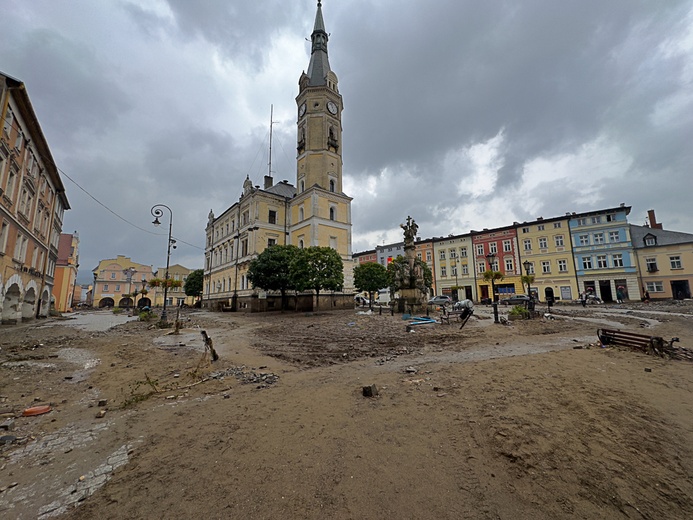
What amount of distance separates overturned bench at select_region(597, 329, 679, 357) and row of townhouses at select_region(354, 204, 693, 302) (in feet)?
91.9

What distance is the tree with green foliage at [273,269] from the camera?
30.0 metres

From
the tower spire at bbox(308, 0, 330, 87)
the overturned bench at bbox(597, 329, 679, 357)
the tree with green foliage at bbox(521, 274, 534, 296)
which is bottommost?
the overturned bench at bbox(597, 329, 679, 357)

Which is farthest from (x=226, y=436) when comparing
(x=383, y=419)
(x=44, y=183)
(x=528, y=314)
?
(x=44, y=183)

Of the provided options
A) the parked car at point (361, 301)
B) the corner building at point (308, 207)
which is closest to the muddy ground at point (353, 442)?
the corner building at point (308, 207)

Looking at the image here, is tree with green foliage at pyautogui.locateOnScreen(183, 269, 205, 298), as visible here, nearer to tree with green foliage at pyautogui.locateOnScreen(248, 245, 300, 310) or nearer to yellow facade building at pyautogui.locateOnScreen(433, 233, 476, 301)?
tree with green foliage at pyautogui.locateOnScreen(248, 245, 300, 310)

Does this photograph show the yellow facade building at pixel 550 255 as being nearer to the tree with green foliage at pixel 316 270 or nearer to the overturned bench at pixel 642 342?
the tree with green foliage at pixel 316 270

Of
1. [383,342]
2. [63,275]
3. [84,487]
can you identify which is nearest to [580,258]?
[383,342]

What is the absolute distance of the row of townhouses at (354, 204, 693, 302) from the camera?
3769 centimetres

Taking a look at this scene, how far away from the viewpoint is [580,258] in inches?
1647

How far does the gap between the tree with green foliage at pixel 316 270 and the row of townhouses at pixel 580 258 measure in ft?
65.6

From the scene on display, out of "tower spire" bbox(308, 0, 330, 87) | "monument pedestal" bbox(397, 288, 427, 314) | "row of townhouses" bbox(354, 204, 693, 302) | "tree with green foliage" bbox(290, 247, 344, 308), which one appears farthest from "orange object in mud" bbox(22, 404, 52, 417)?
"tower spire" bbox(308, 0, 330, 87)

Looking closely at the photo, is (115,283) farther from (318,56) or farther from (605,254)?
(605,254)

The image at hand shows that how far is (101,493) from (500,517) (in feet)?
12.0

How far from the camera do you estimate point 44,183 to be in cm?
2311
